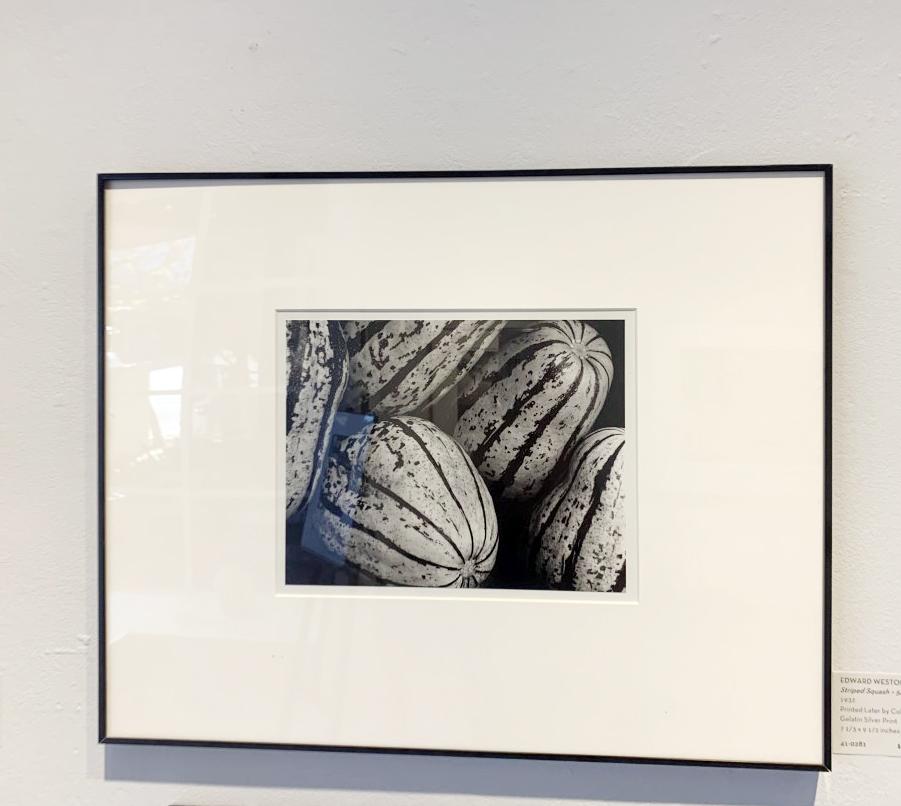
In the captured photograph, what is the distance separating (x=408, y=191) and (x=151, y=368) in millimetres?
285

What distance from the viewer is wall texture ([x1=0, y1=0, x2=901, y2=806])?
21.6 inches

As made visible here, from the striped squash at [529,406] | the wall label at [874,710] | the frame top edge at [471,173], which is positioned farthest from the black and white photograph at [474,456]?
the wall label at [874,710]

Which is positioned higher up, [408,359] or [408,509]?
[408,359]

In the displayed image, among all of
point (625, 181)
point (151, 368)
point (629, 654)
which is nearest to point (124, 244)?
point (151, 368)

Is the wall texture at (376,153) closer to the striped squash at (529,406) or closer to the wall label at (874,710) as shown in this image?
Answer: the wall label at (874,710)

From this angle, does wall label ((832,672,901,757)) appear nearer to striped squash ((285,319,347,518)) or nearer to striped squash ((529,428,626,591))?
striped squash ((529,428,626,591))

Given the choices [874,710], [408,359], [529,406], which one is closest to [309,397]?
[408,359]

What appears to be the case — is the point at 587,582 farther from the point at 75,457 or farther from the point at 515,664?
the point at 75,457

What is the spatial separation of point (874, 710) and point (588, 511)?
31 centimetres

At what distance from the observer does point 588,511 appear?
1.76 ft

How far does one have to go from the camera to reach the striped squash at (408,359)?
543 mm

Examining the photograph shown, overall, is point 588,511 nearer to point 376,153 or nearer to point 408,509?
point 408,509

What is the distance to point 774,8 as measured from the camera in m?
0.55

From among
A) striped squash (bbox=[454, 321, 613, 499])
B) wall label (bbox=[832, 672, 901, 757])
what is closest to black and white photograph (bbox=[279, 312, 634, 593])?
striped squash (bbox=[454, 321, 613, 499])
